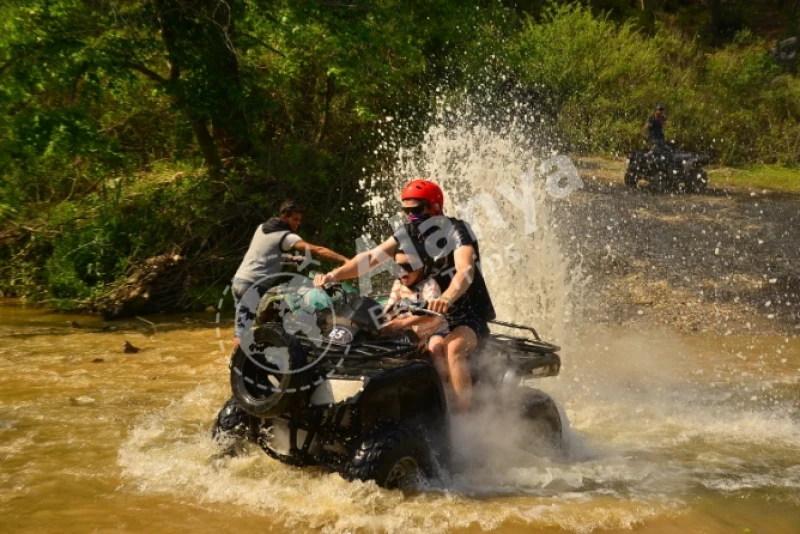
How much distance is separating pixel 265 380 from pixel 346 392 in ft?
2.01

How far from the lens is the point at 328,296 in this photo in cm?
586

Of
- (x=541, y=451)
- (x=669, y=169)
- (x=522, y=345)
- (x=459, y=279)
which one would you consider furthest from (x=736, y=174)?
(x=459, y=279)

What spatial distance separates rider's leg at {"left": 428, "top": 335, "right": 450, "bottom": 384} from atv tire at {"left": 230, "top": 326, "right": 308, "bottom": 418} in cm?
101

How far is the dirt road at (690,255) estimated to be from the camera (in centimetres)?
1193

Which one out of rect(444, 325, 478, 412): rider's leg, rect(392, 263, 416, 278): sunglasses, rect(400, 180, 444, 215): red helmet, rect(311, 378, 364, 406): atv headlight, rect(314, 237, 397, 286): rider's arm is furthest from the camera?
rect(314, 237, 397, 286): rider's arm

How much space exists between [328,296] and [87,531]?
2151 millimetres

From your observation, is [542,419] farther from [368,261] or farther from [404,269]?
[368,261]

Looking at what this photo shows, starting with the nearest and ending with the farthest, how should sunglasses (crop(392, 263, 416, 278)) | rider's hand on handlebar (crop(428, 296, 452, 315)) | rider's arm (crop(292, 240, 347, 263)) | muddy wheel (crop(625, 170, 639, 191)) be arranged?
rider's hand on handlebar (crop(428, 296, 452, 315)), sunglasses (crop(392, 263, 416, 278)), rider's arm (crop(292, 240, 347, 263)), muddy wheel (crop(625, 170, 639, 191))

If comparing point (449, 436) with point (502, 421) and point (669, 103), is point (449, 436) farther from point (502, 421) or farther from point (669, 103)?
point (669, 103)

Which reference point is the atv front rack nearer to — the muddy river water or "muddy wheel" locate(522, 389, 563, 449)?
"muddy wheel" locate(522, 389, 563, 449)

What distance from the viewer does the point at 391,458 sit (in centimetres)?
509

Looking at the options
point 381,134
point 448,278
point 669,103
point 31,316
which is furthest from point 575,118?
point 448,278

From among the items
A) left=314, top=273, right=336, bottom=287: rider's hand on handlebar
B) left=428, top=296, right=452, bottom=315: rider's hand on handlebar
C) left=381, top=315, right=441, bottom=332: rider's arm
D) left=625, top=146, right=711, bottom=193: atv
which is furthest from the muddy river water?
left=625, top=146, right=711, bottom=193: atv

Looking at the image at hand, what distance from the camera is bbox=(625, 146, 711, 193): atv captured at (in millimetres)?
18453
